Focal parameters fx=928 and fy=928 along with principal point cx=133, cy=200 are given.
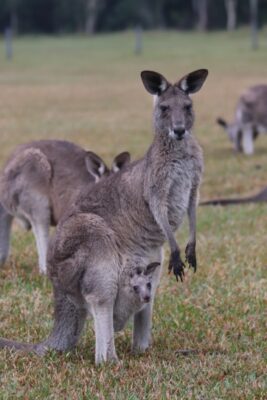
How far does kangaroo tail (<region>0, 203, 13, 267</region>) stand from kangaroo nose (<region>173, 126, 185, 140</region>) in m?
2.40

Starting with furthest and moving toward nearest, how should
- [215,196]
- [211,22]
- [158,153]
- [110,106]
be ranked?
[211,22] < [110,106] < [215,196] < [158,153]

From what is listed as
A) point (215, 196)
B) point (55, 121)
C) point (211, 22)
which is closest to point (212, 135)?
point (55, 121)

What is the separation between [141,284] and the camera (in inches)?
164

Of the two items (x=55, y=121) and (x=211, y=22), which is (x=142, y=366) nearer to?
(x=55, y=121)

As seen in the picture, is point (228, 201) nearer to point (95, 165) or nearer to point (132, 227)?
point (95, 165)

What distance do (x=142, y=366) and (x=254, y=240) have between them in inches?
136

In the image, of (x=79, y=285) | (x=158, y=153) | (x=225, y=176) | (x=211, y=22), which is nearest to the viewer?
(x=79, y=285)

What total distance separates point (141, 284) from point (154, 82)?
3.40 feet

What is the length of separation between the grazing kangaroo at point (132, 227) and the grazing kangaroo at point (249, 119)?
910 centimetres

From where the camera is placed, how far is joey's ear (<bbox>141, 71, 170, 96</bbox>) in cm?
447

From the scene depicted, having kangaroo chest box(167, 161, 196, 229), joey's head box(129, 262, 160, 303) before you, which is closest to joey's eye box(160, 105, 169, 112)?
kangaroo chest box(167, 161, 196, 229)

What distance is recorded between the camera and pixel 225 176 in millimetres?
11461

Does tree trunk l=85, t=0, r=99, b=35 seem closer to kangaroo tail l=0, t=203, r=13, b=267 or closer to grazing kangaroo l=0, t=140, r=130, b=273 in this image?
grazing kangaroo l=0, t=140, r=130, b=273

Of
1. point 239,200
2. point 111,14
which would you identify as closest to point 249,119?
point 239,200
